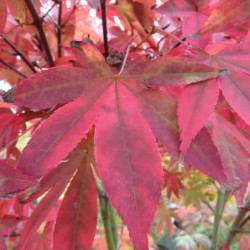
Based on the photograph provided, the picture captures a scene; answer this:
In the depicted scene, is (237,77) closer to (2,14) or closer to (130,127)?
(130,127)

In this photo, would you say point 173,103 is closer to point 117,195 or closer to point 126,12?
point 117,195

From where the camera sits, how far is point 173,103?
0.37 m

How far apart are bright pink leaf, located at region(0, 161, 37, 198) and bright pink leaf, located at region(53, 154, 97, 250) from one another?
3.5 inches

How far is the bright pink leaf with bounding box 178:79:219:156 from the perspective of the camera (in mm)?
330

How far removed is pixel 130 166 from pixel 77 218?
14 cm

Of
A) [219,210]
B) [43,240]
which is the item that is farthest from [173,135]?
[219,210]

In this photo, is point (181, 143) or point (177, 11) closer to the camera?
point (181, 143)

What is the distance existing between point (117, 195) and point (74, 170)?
15 centimetres

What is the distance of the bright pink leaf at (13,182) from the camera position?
338mm

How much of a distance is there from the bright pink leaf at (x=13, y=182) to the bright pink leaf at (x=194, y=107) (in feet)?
0.57

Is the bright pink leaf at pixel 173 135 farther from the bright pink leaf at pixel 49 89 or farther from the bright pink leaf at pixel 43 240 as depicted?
the bright pink leaf at pixel 43 240

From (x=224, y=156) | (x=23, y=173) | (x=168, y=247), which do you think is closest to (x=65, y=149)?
(x=23, y=173)

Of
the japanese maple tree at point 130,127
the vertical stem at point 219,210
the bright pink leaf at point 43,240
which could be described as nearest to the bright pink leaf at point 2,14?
the japanese maple tree at point 130,127

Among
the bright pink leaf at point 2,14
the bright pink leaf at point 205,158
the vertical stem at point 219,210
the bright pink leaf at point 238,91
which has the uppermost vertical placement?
the bright pink leaf at point 2,14
